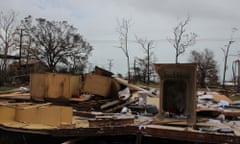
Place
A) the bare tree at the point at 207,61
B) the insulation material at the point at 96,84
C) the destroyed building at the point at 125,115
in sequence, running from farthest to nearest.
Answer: the bare tree at the point at 207,61 < the insulation material at the point at 96,84 < the destroyed building at the point at 125,115

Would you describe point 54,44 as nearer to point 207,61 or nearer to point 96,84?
point 207,61

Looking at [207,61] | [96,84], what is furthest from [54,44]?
[96,84]

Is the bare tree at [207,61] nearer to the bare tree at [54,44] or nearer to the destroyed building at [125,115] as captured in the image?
the bare tree at [54,44]

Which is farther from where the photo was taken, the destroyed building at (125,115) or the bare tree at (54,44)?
the bare tree at (54,44)

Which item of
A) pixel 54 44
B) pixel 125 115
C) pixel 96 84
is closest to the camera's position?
pixel 125 115

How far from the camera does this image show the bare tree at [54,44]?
30391 millimetres

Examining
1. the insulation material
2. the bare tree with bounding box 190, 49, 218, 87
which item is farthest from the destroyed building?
the bare tree with bounding box 190, 49, 218, 87

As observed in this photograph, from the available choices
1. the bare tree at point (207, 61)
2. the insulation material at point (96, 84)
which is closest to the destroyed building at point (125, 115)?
the insulation material at point (96, 84)

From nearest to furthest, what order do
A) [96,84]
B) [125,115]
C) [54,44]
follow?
[125,115], [96,84], [54,44]

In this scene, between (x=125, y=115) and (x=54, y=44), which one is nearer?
(x=125, y=115)

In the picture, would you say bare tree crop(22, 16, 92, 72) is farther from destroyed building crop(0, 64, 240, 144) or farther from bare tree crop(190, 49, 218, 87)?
destroyed building crop(0, 64, 240, 144)

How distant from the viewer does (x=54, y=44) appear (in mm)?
30828

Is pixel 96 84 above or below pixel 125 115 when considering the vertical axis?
above

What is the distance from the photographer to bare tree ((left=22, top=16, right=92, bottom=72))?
30.4 metres
